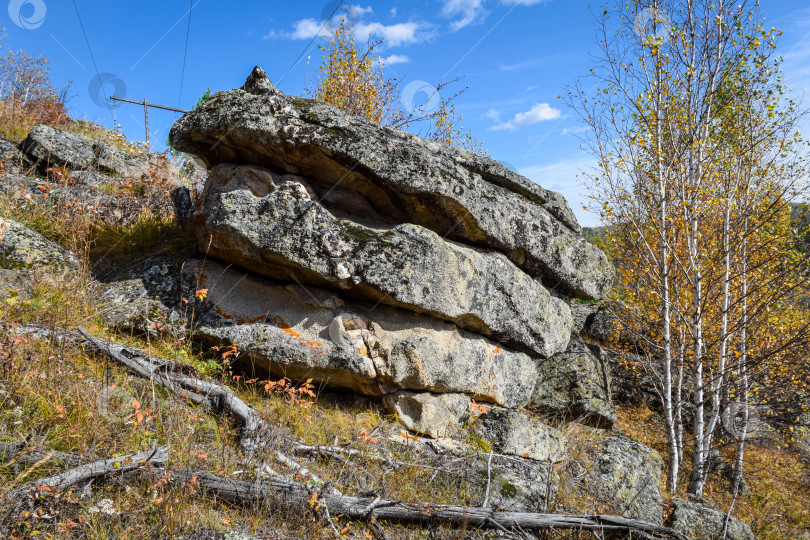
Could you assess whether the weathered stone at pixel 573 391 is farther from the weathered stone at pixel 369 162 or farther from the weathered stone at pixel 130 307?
the weathered stone at pixel 130 307

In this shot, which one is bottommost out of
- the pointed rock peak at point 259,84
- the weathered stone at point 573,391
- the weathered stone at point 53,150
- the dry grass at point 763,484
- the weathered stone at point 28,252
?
the dry grass at point 763,484

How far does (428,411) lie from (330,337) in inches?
60.8

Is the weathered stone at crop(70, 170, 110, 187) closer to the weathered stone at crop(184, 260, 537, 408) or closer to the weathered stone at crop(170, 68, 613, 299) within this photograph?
the weathered stone at crop(170, 68, 613, 299)

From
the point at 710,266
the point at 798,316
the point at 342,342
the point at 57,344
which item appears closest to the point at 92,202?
the point at 57,344

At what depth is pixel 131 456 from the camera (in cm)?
335

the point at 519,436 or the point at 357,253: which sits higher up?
the point at 357,253

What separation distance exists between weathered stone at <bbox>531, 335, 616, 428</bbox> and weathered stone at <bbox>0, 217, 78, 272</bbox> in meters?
6.91

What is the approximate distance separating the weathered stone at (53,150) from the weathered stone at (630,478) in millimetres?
10081

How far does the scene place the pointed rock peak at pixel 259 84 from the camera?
6.06 meters

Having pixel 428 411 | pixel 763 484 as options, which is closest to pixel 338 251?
pixel 428 411

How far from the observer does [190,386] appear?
4617 mm

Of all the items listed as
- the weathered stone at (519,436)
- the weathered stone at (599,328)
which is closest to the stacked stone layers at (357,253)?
the weathered stone at (519,436)

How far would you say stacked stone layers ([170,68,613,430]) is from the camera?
Result: 18.1ft

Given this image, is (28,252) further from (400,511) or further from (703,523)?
(703,523)
